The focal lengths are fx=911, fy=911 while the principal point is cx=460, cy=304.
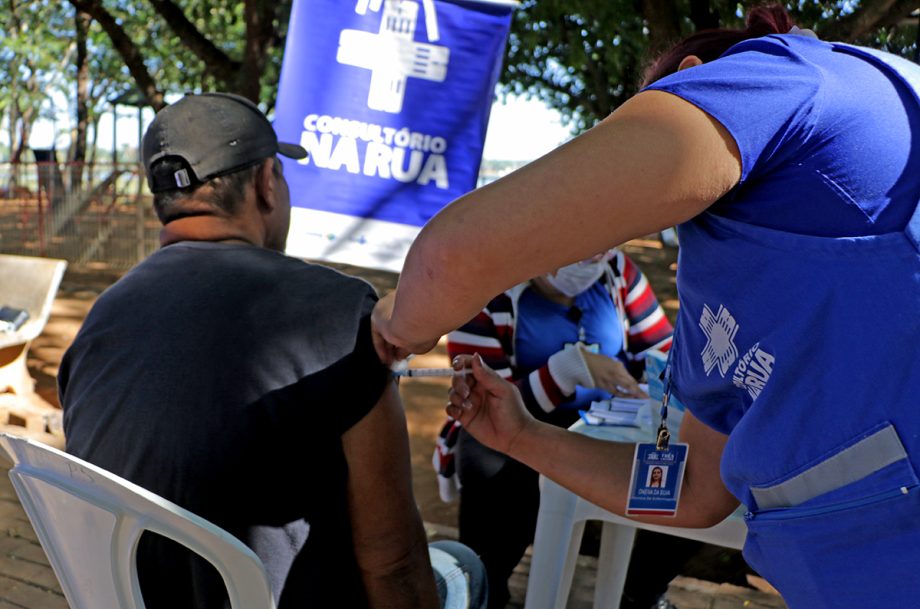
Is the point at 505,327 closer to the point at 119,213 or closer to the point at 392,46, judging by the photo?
the point at 392,46

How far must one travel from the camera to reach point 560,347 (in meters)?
3.29

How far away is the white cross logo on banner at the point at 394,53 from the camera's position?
150 inches

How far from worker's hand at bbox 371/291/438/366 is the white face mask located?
1844mm

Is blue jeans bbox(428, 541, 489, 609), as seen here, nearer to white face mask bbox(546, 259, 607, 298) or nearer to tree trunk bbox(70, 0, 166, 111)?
white face mask bbox(546, 259, 607, 298)

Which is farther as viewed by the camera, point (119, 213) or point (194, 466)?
point (119, 213)

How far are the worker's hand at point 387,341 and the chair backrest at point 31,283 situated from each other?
4674 mm

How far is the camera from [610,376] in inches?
122

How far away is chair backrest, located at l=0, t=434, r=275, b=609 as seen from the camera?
1212 mm

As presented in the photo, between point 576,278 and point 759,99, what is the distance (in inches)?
94.8

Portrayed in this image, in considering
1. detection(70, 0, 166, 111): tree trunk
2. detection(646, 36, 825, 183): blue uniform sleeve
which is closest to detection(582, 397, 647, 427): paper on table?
detection(646, 36, 825, 183): blue uniform sleeve

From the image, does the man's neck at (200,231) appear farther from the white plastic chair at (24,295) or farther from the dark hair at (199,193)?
the white plastic chair at (24,295)

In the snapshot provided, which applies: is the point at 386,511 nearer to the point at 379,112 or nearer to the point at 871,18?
the point at 379,112

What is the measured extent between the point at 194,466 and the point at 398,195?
8.43ft

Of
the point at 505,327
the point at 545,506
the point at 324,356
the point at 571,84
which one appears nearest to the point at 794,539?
the point at 324,356
